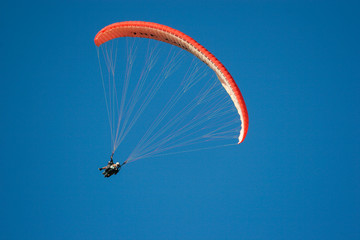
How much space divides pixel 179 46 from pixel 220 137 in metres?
3.67

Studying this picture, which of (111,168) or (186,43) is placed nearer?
(186,43)

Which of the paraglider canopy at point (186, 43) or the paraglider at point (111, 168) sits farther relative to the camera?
the paraglider at point (111, 168)

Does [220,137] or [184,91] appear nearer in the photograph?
[220,137]

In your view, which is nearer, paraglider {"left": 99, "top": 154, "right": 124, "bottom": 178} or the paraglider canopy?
the paraglider canopy

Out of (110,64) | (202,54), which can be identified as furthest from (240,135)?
(110,64)

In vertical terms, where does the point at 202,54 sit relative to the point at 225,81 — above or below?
above

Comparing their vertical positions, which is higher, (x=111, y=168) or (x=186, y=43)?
(x=186, y=43)

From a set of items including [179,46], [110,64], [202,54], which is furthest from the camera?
[110,64]

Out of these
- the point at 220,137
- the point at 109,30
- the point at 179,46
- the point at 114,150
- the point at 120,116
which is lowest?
the point at 220,137

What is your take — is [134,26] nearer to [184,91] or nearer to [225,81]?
[184,91]

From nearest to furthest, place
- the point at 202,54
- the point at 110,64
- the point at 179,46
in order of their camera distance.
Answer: the point at 202,54 → the point at 179,46 → the point at 110,64

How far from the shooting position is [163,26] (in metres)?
12.6

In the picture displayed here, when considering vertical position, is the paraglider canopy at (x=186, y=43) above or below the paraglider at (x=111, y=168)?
above

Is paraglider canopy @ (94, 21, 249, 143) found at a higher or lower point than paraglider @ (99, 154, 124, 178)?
higher
